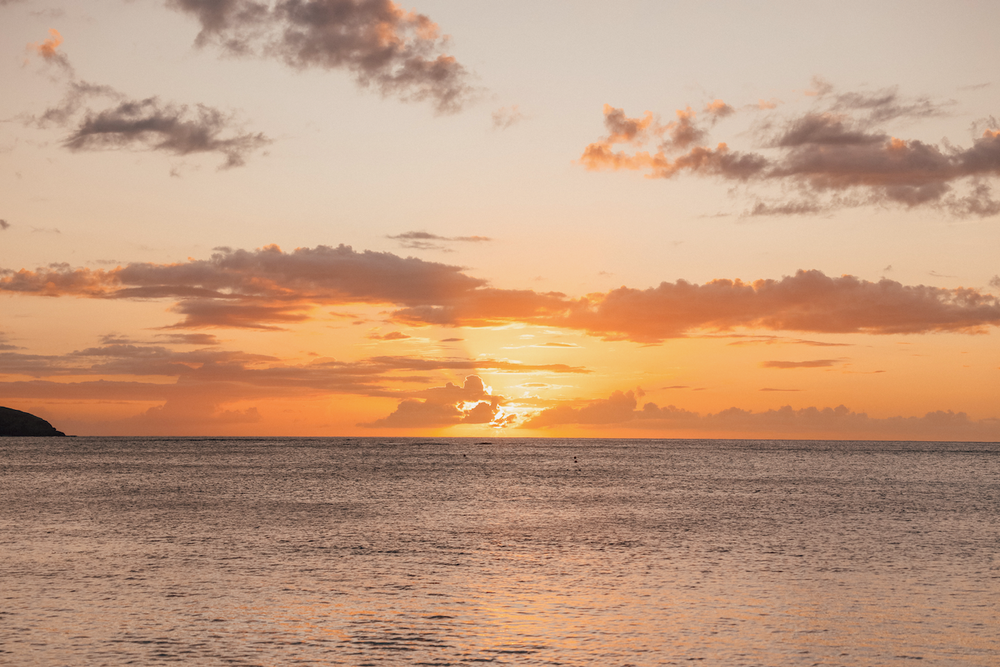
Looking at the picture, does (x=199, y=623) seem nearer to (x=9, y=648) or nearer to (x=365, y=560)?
(x=9, y=648)

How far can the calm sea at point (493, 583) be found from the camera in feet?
90.5

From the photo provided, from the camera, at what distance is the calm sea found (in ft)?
90.5

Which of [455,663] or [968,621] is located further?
[968,621]

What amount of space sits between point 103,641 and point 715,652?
20770 mm

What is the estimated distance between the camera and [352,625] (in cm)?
3061

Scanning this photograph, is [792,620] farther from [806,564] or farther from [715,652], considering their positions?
[806,564]

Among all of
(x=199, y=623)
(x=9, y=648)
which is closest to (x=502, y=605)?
(x=199, y=623)

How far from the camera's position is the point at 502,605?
3391cm

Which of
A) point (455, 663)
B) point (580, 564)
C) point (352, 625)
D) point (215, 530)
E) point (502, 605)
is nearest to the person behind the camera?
point (455, 663)

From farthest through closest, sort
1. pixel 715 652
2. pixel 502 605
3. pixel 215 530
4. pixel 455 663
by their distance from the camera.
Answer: pixel 215 530 → pixel 502 605 → pixel 715 652 → pixel 455 663

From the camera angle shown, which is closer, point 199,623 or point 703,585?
point 199,623

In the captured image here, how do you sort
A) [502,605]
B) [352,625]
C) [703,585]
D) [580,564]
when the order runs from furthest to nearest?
[580,564], [703,585], [502,605], [352,625]

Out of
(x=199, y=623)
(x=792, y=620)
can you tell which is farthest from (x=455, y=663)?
(x=792, y=620)

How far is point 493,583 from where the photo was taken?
38.7 metres
